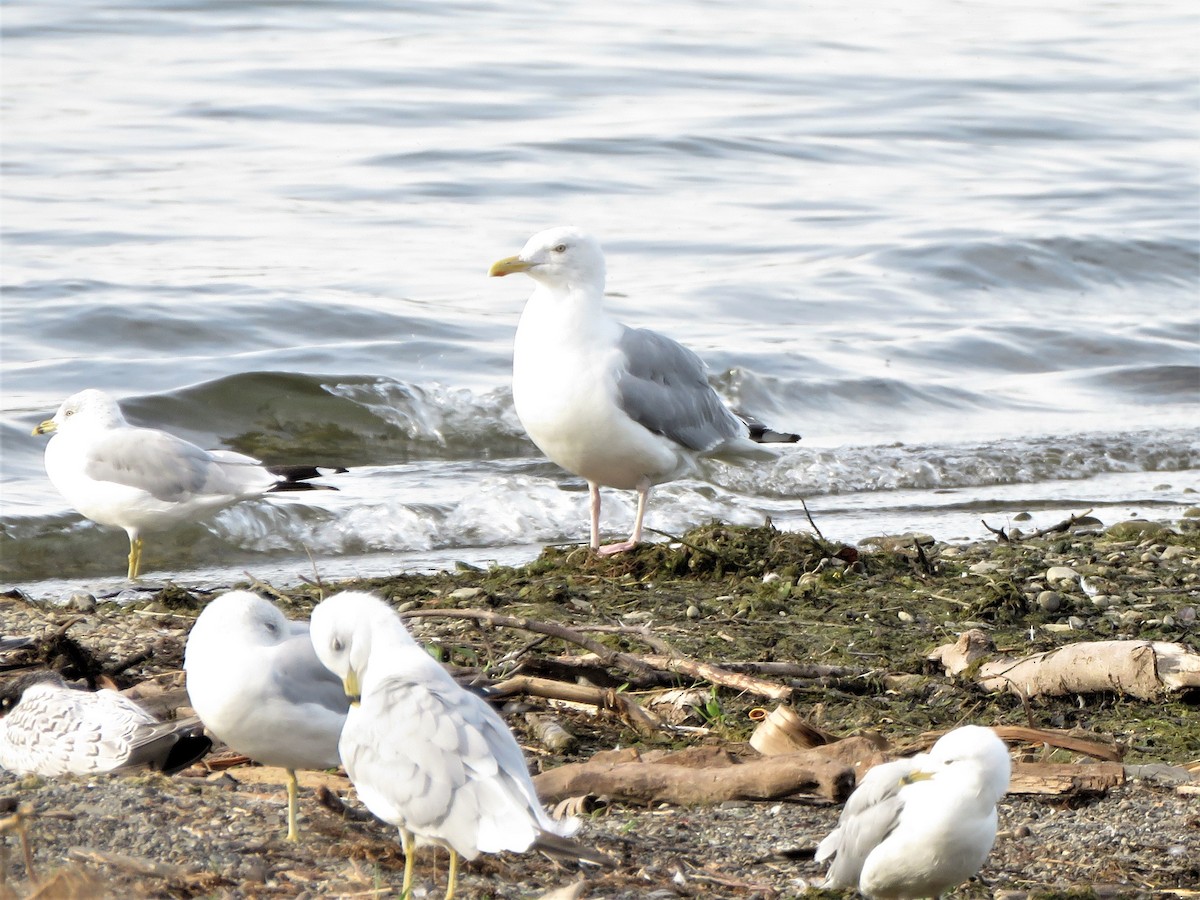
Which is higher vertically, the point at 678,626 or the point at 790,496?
the point at 678,626

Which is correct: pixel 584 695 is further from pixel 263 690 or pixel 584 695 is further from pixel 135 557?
pixel 135 557

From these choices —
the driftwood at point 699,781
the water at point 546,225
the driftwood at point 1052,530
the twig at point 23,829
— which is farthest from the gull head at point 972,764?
the water at point 546,225

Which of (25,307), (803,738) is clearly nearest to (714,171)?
(25,307)

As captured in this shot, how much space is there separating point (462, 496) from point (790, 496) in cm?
195

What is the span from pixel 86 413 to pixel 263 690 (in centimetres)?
433

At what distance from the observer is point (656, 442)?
7.18 meters

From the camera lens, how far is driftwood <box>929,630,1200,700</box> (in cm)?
477

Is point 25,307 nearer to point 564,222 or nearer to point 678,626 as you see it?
point 564,222

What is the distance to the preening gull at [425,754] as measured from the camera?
308 cm

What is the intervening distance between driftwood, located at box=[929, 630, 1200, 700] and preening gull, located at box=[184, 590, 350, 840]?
6.83ft

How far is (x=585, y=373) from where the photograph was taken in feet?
22.4

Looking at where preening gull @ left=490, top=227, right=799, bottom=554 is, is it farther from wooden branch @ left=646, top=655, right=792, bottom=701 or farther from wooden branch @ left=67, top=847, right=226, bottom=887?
wooden branch @ left=67, top=847, right=226, bottom=887

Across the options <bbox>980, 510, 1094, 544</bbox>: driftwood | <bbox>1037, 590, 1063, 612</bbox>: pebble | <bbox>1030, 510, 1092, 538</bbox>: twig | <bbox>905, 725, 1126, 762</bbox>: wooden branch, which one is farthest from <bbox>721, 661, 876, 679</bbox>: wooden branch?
<bbox>1030, 510, 1092, 538</bbox>: twig

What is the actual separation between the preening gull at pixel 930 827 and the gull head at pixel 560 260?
3.80m
